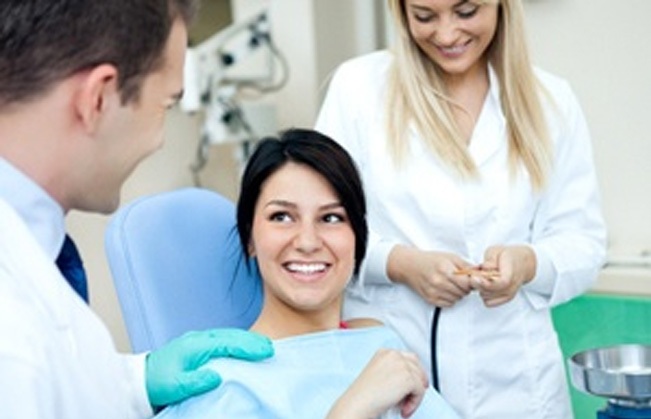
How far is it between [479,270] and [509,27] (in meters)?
0.47

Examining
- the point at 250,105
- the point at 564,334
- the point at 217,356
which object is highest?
the point at 250,105

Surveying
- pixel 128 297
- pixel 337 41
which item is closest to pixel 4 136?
pixel 128 297

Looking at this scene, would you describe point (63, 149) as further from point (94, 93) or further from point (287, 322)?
point (287, 322)

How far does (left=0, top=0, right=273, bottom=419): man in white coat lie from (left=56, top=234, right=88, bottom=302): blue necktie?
0.50ft

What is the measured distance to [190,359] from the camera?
4.90ft

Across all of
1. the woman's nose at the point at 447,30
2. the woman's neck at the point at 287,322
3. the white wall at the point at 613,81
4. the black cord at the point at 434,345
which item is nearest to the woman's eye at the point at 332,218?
the woman's neck at the point at 287,322

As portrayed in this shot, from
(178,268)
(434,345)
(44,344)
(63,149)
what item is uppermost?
(63,149)

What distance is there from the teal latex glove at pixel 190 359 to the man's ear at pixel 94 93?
554mm

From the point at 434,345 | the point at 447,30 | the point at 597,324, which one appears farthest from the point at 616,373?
the point at 597,324

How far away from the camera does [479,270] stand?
1.73 metres

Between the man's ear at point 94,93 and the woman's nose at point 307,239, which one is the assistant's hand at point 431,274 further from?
the man's ear at point 94,93

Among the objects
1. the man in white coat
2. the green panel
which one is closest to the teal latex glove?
the man in white coat

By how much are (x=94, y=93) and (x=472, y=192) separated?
0.99m

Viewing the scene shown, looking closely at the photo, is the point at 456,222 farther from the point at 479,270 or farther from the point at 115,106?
the point at 115,106
